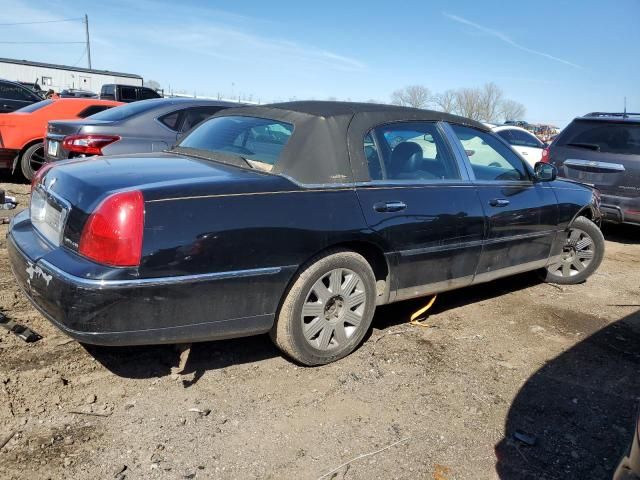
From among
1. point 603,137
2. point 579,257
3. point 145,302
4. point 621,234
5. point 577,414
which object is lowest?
point 577,414

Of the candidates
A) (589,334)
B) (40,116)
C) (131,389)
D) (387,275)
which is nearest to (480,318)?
(589,334)

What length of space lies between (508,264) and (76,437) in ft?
11.1

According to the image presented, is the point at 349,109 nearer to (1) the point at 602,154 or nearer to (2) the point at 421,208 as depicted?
(2) the point at 421,208

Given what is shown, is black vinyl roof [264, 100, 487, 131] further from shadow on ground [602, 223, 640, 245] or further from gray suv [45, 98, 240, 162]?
shadow on ground [602, 223, 640, 245]

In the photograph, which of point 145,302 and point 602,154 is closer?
Result: point 145,302

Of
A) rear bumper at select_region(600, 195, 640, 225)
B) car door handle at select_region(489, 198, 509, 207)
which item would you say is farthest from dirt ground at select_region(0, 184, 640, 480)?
rear bumper at select_region(600, 195, 640, 225)

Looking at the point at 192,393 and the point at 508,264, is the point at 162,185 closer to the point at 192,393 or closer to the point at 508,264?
the point at 192,393

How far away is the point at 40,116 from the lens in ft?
28.1

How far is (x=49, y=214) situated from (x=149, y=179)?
70 cm

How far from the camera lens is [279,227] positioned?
3.00m

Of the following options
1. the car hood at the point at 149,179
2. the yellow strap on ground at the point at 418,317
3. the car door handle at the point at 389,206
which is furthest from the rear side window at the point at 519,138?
the car hood at the point at 149,179

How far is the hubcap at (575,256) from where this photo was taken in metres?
5.40

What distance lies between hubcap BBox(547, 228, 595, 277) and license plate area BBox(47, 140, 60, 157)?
5.66 m

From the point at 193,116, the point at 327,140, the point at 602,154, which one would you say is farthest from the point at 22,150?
the point at 602,154
